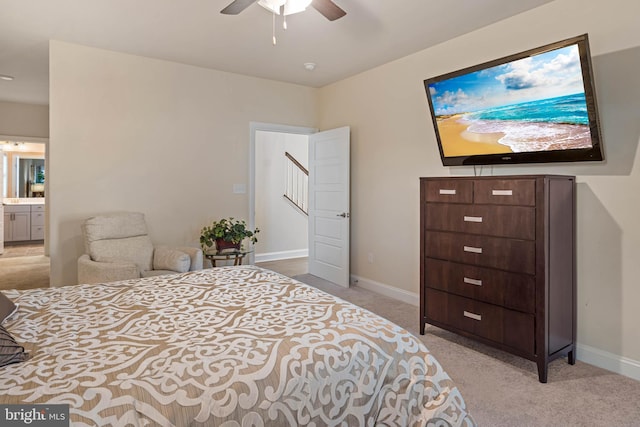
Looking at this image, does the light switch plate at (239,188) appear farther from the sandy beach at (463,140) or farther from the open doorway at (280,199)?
the sandy beach at (463,140)

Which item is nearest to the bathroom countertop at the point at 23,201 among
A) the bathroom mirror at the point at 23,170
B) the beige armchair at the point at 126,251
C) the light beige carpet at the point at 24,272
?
the bathroom mirror at the point at 23,170

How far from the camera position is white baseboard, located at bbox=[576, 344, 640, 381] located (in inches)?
97.1

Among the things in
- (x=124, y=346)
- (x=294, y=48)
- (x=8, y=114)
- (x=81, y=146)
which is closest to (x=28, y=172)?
(x=8, y=114)

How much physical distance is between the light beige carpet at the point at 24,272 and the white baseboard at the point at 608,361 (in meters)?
5.57

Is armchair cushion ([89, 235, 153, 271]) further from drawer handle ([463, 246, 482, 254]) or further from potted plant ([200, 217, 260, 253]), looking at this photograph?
drawer handle ([463, 246, 482, 254])

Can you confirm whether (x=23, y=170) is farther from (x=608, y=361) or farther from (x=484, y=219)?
(x=608, y=361)

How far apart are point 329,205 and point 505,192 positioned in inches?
104

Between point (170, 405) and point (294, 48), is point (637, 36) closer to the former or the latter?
point (294, 48)

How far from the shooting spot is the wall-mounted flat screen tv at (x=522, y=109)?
2447 mm

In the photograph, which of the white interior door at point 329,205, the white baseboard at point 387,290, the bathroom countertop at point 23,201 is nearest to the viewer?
the white baseboard at point 387,290

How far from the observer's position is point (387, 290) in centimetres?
435

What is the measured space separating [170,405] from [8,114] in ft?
23.0

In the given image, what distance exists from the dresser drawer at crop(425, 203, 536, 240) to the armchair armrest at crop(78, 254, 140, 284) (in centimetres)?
245
